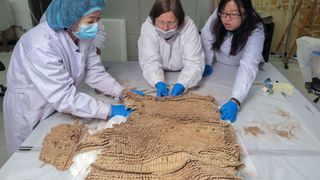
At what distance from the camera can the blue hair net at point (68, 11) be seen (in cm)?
98

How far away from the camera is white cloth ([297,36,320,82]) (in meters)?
1.83

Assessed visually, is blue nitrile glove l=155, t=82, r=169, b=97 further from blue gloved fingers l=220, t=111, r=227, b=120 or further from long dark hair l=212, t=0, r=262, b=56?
long dark hair l=212, t=0, r=262, b=56

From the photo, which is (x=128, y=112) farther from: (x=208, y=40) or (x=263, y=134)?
(x=208, y=40)

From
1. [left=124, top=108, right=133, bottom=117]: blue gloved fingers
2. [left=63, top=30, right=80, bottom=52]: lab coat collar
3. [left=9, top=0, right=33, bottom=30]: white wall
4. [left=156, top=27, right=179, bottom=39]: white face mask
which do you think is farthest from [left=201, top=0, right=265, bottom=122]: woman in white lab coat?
[left=9, top=0, right=33, bottom=30]: white wall

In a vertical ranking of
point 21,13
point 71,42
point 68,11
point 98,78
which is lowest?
point 21,13

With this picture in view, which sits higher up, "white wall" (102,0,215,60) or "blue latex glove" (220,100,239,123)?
"white wall" (102,0,215,60)

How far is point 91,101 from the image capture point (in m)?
1.11

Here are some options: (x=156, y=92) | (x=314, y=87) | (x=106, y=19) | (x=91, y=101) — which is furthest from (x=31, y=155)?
(x=106, y=19)

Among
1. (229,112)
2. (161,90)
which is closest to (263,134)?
(229,112)

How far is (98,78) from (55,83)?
346 millimetres

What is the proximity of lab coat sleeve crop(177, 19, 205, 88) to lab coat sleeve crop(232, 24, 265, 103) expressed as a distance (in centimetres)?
22

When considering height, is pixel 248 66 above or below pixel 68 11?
Answer: below

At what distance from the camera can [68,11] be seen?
981mm

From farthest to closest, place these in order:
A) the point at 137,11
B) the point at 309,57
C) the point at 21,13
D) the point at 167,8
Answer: the point at 21,13 < the point at 137,11 < the point at 309,57 < the point at 167,8
